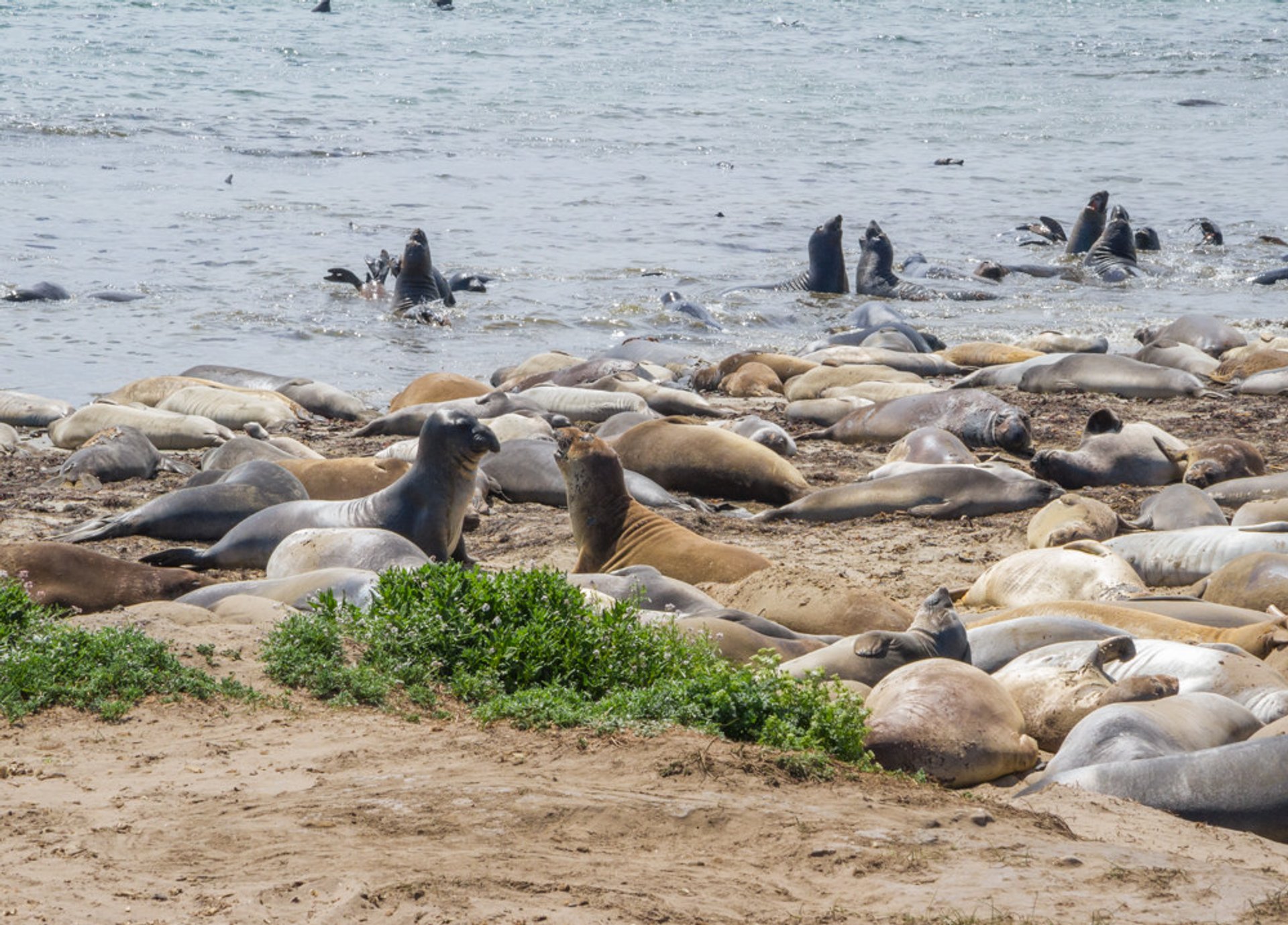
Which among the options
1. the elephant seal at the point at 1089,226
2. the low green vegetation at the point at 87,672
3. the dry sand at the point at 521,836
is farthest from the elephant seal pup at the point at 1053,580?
the elephant seal at the point at 1089,226

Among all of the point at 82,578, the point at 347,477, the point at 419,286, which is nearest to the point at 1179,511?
the point at 347,477

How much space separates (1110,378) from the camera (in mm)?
10938

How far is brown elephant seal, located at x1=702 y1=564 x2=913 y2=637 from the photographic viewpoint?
5.83 meters

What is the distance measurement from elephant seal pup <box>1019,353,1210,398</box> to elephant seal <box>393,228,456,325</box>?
6080 mm

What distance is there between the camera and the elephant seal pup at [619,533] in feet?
22.1

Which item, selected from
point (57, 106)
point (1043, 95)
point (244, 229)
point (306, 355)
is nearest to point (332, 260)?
point (244, 229)

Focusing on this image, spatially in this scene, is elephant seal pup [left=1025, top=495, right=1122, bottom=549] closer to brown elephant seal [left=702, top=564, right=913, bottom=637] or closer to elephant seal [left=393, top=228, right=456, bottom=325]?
brown elephant seal [left=702, top=564, right=913, bottom=637]

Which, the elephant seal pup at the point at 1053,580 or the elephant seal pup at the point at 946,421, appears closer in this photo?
the elephant seal pup at the point at 1053,580

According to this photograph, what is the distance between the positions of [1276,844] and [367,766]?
2.36 meters

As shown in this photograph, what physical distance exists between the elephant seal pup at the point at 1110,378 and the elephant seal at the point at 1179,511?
3.25 metres

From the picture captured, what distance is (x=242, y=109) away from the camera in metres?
27.5

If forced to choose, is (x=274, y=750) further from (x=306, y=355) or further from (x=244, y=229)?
(x=244, y=229)

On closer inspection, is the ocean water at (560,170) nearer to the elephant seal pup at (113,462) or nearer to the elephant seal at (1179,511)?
the elephant seal pup at (113,462)

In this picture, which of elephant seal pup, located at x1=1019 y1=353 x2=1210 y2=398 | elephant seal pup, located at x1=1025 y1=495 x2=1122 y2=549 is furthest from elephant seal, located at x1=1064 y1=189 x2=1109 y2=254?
elephant seal pup, located at x1=1025 y1=495 x2=1122 y2=549
